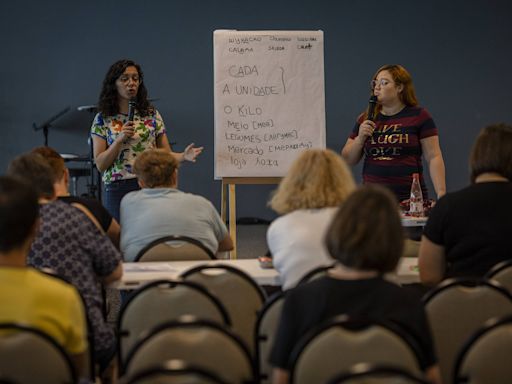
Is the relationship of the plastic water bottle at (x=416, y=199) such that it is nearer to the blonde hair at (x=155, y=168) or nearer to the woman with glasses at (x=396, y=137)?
the woman with glasses at (x=396, y=137)

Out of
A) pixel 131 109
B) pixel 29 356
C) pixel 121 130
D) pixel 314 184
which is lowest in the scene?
pixel 29 356

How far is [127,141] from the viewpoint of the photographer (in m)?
4.88

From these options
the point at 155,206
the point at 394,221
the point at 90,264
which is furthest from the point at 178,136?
the point at 394,221

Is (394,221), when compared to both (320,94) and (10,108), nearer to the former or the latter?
(320,94)

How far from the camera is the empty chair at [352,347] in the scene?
81.7 inches

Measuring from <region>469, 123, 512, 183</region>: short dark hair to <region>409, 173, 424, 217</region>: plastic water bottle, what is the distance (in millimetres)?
1300

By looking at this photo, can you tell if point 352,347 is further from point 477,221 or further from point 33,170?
point 33,170

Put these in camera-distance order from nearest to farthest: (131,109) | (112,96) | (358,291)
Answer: (358,291) → (131,109) → (112,96)

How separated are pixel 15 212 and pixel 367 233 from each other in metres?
1.03

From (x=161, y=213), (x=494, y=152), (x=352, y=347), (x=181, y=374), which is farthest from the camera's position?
(x=161, y=213)

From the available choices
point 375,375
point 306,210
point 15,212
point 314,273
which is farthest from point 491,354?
point 15,212

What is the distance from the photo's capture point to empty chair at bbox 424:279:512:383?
8.77 ft

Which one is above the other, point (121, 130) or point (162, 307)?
point (121, 130)

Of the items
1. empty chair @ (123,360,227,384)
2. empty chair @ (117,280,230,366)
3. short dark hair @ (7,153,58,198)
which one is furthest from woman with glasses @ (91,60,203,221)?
empty chair @ (123,360,227,384)
